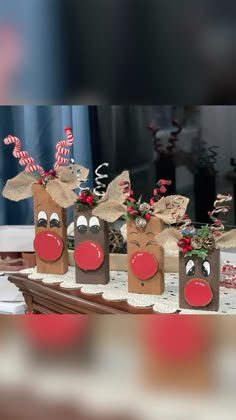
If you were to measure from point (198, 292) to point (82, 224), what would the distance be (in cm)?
27

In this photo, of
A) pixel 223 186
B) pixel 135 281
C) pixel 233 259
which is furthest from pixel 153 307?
pixel 223 186

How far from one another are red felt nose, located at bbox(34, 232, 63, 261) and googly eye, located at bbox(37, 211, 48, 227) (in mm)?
18

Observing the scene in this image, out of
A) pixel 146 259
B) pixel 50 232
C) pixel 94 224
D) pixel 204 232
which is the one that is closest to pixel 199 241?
pixel 204 232

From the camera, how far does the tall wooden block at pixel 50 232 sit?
112cm

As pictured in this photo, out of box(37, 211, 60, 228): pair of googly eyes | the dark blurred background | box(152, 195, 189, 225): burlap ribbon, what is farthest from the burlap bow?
the dark blurred background

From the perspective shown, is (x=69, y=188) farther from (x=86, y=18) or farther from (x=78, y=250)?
(x=86, y=18)

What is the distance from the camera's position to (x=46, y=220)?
1.12 meters

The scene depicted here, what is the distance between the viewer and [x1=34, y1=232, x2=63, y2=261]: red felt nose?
112 cm

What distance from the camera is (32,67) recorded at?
492 mm

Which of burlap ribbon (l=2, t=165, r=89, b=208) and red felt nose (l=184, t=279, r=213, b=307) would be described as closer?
red felt nose (l=184, t=279, r=213, b=307)

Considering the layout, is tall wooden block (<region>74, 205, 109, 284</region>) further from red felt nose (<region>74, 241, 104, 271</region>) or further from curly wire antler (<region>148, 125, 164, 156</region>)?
curly wire antler (<region>148, 125, 164, 156</region>)

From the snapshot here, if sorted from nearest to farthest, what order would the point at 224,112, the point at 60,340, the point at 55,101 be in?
→ the point at 60,340 < the point at 55,101 < the point at 224,112

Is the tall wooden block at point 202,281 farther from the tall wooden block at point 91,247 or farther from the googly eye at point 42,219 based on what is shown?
the googly eye at point 42,219

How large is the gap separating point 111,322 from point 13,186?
2.65 ft
